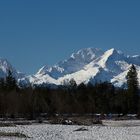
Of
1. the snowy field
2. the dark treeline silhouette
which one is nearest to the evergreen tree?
the dark treeline silhouette

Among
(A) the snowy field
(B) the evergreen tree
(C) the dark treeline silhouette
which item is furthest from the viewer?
(B) the evergreen tree

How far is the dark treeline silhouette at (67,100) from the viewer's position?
119250mm

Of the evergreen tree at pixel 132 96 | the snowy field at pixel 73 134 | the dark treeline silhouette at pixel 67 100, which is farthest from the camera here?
the evergreen tree at pixel 132 96

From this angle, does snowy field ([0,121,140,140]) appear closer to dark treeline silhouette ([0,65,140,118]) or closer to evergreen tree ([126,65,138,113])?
dark treeline silhouette ([0,65,140,118])

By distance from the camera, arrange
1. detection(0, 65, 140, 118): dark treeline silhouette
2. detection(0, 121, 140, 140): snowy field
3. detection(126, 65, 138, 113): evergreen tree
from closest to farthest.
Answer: detection(0, 121, 140, 140): snowy field, detection(0, 65, 140, 118): dark treeline silhouette, detection(126, 65, 138, 113): evergreen tree

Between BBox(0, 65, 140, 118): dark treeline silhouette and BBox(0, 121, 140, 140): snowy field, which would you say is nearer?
BBox(0, 121, 140, 140): snowy field

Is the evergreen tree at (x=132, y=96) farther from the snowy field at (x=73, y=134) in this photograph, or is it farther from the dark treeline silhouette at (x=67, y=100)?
the snowy field at (x=73, y=134)

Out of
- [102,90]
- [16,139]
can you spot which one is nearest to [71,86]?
[102,90]

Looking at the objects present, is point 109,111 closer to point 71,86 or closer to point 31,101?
point 71,86

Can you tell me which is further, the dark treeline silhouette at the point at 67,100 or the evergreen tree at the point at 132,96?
the evergreen tree at the point at 132,96

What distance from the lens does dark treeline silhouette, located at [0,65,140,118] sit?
119 m

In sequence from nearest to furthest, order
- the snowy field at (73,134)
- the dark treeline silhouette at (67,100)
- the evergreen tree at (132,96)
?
1. the snowy field at (73,134)
2. the dark treeline silhouette at (67,100)
3. the evergreen tree at (132,96)

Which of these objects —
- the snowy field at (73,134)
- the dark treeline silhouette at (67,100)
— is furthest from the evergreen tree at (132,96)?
the snowy field at (73,134)

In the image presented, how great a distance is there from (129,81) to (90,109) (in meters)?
14.6
